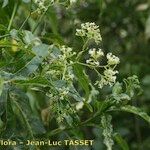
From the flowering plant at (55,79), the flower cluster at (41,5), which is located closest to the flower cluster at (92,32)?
the flowering plant at (55,79)

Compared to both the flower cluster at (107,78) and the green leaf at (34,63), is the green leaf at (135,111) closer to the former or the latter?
the flower cluster at (107,78)

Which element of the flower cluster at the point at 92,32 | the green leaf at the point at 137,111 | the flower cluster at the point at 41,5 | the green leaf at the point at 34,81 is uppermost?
the flower cluster at the point at 41,5

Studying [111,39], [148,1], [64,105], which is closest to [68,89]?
[64,105]

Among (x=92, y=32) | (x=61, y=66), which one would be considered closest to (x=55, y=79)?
(x=61, y=66)

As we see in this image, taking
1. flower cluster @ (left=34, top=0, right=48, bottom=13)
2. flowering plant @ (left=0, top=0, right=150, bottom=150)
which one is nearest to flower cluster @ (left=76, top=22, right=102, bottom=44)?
flowering plant @ (left=0, top=0, right=150, bottom=150)

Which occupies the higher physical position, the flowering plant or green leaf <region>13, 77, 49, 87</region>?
the flowering plant

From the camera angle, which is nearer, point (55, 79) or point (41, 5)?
point (55, 79)

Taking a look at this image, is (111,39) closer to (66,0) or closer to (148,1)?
(148,1)

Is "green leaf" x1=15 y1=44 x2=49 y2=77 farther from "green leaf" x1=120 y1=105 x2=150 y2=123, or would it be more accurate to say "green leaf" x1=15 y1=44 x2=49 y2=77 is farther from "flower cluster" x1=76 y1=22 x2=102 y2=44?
"green leaf" x1=120 y1=105 x2=150 y2=123

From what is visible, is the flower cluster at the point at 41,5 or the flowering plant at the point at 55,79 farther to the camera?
the flower cluster at the point at 41,5

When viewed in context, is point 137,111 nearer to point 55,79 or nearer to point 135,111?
point 135,111

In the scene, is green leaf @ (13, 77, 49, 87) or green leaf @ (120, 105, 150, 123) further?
green leaf @ (120, 105, 150, 123)
